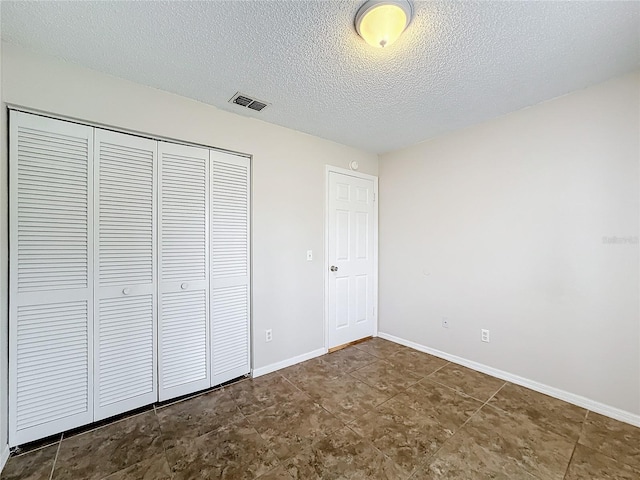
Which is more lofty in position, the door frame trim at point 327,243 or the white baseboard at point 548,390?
the door frame trim at point 327,243

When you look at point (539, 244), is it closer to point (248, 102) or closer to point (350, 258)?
point (350, 258)

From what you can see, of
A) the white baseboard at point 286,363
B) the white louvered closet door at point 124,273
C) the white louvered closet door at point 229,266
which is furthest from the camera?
the white baseboard at point 286,363

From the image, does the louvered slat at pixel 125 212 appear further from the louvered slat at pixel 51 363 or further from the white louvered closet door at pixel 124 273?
the louvered slat at pixel 51 363

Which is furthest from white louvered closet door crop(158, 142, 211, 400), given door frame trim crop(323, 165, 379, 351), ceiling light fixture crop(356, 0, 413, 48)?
ceiling light fixture crop(356, 0, 413, 48)

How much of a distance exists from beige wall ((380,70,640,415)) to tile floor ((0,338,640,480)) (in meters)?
0.38

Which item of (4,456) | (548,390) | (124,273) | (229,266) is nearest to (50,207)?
(124,273)

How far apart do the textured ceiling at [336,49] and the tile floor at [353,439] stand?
2441 mm

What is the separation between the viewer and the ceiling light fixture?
4.20 feet

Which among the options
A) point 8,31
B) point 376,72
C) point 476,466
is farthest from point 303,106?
point 476,466

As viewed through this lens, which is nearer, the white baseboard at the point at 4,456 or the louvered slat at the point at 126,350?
the white baseboard at the point at 4,456

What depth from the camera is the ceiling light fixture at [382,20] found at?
4.20 ft

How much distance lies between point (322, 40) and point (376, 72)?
0.47 meters

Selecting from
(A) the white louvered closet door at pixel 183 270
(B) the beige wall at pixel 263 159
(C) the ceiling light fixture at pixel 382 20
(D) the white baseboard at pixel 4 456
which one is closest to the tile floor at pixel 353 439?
(D) the white baseboard at pixel 4 456

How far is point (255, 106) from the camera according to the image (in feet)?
7.50
